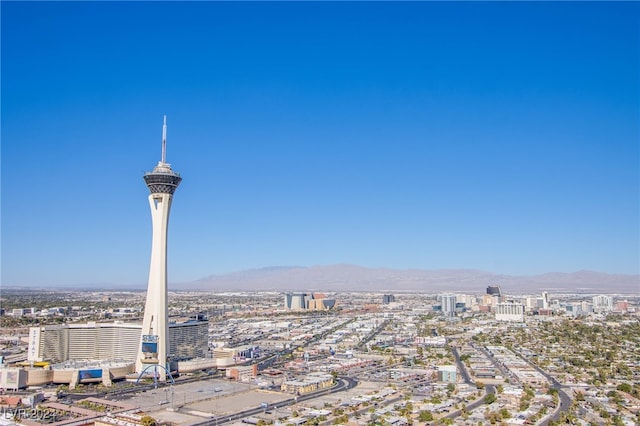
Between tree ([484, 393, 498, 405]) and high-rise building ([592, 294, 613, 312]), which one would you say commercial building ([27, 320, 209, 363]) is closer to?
tree ([484, 393, 498, 405])

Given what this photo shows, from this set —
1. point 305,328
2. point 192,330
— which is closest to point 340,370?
point 192,330

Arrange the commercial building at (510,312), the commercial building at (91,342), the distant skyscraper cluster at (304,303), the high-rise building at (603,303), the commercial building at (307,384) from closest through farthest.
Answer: the commercial building at (307,384) → the commercial building at (91,342) → the commercial building at (510,312) → the high-rise building at (603,303) → the distant skyscraper cluster at (304,303)

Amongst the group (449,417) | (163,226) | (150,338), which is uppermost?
(163,226)

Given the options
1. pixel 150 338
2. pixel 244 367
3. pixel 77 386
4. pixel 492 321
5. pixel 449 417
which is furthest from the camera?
pixel 492 321

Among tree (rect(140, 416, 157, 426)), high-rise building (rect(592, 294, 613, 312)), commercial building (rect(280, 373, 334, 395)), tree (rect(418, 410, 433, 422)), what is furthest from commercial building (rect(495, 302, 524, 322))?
tree (rect(140, 416, 157, 426))

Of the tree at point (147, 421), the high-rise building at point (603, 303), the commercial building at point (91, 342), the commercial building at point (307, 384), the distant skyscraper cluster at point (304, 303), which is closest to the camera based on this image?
the tree at point (147, 421)

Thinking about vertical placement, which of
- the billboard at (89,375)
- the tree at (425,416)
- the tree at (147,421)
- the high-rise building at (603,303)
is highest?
the high-rise building at (603,303)

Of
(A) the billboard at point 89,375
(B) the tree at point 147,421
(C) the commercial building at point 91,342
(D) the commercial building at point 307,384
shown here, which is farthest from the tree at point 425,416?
(A) the billboard at point 89,375

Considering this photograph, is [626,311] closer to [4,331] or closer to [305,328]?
[305,328]

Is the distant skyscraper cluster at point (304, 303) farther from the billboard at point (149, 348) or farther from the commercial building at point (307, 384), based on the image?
the billboard at point (149, 348)
